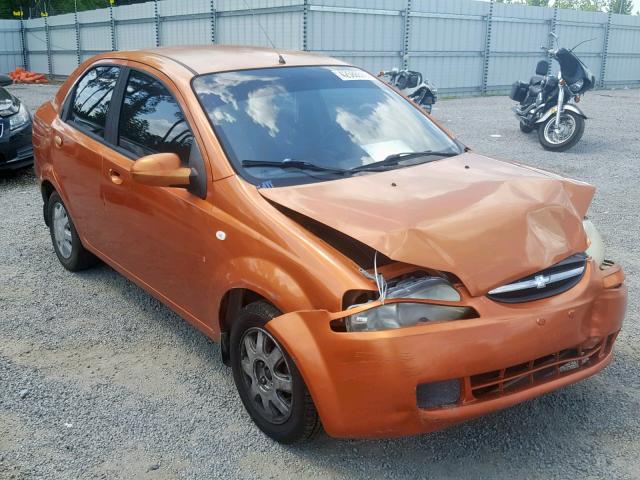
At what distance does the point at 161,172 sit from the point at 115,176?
2.96ft

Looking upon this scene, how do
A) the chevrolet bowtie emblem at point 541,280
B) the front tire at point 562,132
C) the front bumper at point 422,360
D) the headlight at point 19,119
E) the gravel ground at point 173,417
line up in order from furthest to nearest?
the front tire at point 562,132 < the headlight at point 19,119 < the gravel ground at point 173,417 < the chevrolet bowtie emblem at point 541,280 < the front bumper at point 422,360

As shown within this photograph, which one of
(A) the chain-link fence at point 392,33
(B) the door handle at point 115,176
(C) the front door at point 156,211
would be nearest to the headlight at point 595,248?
(C) the front door at point 156,211

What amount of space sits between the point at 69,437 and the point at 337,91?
2368mm

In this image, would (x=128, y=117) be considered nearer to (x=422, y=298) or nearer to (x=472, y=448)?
(x=422, y=298)

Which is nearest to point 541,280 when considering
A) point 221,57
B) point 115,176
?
point 221,57

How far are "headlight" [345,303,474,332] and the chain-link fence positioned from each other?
14123mm

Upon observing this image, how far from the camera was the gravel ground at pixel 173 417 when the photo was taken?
294cm

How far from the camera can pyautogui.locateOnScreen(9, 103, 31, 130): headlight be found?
27.5 feet

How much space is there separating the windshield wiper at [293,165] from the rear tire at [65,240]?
7.21 ft

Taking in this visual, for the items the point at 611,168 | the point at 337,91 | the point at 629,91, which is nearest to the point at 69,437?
the point at 337,91

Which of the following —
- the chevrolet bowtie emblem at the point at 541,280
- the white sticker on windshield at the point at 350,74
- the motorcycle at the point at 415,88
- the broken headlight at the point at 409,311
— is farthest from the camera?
the motorcycle at the point at 415,88

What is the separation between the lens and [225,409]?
340 cm

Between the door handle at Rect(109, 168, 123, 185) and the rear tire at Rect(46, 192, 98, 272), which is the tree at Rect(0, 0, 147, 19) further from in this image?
the door handle at Rect(109, 168, 123, 185)

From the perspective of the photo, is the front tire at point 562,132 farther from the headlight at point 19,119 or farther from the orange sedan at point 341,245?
the headlight at point 19,119
